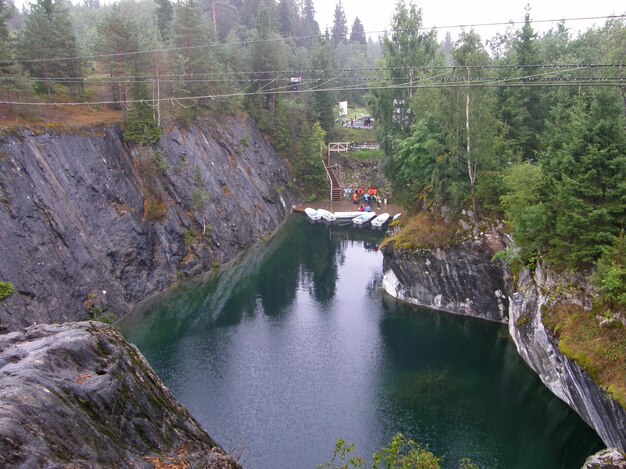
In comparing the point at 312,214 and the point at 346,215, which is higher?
the point at 312,214

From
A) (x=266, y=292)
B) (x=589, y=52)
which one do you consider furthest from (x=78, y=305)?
(x=589, y=52)

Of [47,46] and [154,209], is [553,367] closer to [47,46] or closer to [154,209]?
[154,209]

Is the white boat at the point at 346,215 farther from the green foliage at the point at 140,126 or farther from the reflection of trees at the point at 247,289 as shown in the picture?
the green foliage at the point at 140,126

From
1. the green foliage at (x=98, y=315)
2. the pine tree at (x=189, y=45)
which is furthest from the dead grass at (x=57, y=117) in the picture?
the green foliage at (x=98, y=315)

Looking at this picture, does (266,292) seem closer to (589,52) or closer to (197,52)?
(197,52)

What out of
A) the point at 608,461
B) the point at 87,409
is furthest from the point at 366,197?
the point at 87,409

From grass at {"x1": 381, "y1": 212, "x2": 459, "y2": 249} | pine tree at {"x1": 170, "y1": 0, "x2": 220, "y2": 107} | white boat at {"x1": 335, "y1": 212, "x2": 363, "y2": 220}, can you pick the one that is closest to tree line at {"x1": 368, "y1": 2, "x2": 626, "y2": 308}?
grass at {"x1": 381, "y1": 212, "x2": 459, "y2": 249}

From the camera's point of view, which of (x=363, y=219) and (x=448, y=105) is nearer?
(x=448, y=105)
